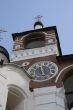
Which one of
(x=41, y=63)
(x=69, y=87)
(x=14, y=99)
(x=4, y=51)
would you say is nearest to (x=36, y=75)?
(x=41, y=63)

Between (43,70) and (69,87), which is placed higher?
(43,70)

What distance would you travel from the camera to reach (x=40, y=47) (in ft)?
62.8

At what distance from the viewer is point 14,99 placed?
15641mm

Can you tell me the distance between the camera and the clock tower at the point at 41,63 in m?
15.0

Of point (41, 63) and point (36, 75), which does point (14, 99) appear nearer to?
point (36, 75)

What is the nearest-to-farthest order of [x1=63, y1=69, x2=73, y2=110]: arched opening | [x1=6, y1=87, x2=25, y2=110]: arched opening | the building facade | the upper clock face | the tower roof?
the building facade < [x1=6, y1=87, x2=25, y2=110]: arched opening < the upper clock face < [x1=63, y1=69, x2=73, y2=110]: arched opening < the tower roof

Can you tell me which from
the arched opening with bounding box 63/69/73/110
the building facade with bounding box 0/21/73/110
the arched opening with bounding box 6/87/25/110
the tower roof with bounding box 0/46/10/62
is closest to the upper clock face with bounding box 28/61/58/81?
the building facade with bounding box 0/21/73/110

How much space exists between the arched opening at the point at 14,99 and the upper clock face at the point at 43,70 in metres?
1.31

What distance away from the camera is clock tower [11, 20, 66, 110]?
14953mm

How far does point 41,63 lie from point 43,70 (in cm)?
60

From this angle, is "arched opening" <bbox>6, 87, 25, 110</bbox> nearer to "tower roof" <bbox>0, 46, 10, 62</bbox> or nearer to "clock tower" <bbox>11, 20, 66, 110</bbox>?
"clock tower" <bbox>11, 20, 66, 110</bbox>

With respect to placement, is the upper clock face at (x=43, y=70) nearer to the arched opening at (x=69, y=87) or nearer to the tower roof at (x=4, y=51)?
the arched opening at (x=69, y=87)

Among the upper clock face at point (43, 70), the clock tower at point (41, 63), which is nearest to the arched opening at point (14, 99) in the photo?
the clock tower at point (41, 63)

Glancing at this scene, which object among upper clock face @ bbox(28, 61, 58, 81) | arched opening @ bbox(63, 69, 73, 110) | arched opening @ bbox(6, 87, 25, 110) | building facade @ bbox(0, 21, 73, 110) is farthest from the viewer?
arched opening @ bbox(63, 69, 73, 110)
